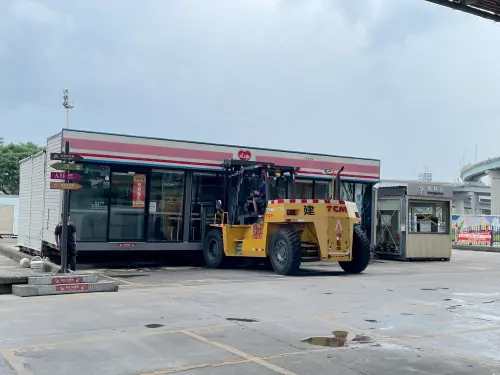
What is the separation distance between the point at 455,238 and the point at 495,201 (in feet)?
134

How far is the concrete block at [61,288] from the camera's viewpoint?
11.0m

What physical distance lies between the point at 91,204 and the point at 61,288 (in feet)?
20.4

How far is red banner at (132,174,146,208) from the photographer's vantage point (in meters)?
17.9

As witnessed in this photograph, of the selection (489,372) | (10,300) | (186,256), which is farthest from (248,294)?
(186,256)

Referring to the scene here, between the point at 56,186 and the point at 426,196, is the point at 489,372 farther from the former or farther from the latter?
the point at 426,196

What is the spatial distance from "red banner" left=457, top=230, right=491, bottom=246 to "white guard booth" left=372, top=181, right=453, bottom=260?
13153mm

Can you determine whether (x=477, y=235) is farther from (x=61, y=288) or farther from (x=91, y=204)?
(x=61, y=288)

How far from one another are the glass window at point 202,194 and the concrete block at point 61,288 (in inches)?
281

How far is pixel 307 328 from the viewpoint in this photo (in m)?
8.09

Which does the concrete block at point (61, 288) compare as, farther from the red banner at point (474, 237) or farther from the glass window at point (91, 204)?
the red banner at point (474, 237)

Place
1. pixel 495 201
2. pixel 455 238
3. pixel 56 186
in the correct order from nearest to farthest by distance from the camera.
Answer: pixel 56 186 → pixel 455 238 → pixel 495 201

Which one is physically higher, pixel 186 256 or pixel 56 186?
pixel 56 186

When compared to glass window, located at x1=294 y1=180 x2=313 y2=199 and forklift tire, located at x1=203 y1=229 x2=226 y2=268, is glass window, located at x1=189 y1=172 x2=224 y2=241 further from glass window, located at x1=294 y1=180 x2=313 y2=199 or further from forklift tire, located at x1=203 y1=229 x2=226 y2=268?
glass window, located at x1=294 y1=180 x2=313 y2=199

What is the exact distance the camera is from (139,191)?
59.0 ft
